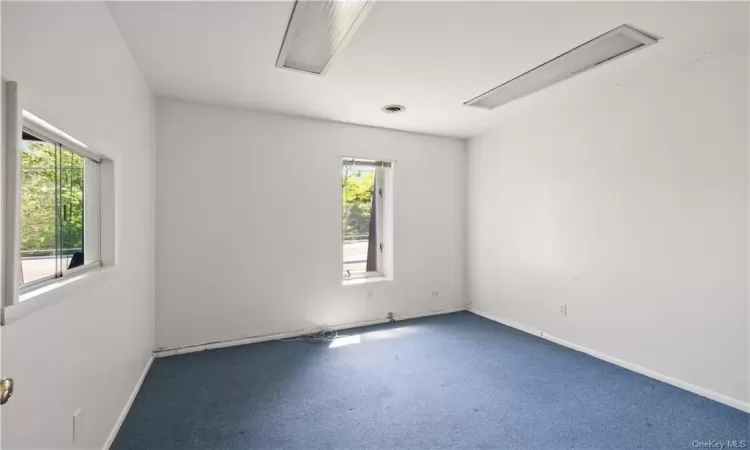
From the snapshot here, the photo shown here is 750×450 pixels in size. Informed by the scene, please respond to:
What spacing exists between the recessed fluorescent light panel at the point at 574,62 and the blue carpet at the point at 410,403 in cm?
245

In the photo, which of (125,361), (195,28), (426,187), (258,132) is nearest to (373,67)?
(195,28)

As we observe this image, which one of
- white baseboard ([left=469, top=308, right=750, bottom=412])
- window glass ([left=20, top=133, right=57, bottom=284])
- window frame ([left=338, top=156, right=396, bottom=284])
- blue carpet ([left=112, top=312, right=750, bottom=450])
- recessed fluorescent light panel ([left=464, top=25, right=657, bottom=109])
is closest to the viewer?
window glass ([left=20, top=133, right=57, bottom=284])

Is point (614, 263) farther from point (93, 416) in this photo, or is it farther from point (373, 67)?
point (93, 416)

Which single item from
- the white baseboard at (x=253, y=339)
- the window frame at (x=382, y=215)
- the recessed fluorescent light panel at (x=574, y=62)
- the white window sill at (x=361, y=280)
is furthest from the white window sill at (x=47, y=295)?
the recessed fluorescent light panel at (x=574, y=62)

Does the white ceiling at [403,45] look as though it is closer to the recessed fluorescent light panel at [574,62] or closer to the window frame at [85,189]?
the recessed fluorescent light panel at [574,62]

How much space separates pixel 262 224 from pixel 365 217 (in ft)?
4.41

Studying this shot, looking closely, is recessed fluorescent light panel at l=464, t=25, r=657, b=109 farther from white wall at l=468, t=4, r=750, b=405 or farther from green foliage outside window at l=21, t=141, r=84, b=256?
green foliage outside window at l=21, t=141, r=84, b=256

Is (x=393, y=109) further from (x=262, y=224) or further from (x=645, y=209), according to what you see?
(x=645, y=209)

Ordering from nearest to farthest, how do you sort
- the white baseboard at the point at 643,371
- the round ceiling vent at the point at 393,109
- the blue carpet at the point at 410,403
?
the blue carpet at the point at 410,403, the white baseboard at the point at 643,371, the round ceiling vent at the point at 393,109

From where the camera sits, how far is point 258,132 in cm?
354

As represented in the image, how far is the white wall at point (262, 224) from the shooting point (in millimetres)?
3221

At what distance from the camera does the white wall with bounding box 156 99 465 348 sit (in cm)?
322

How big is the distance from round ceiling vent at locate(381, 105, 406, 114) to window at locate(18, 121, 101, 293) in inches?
96.1

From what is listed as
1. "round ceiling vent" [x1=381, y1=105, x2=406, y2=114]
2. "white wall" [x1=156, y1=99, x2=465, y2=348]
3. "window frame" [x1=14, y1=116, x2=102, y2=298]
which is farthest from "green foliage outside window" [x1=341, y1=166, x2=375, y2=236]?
"window frame" [x1=14, y1=116, x2=102, y2=298]
